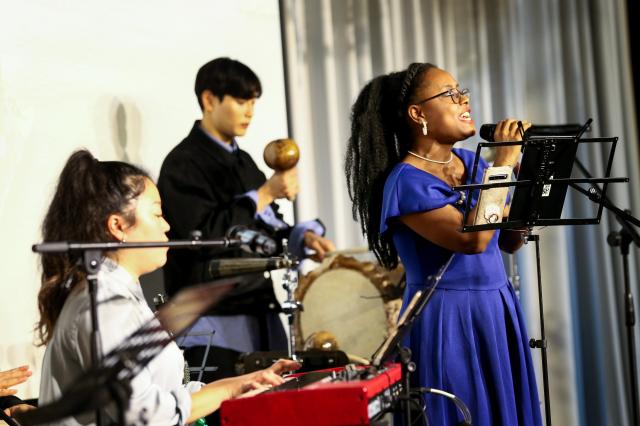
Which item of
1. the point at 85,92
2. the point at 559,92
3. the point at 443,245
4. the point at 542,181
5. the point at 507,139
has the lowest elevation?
the point at 443,245

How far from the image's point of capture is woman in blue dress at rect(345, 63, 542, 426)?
270 cm

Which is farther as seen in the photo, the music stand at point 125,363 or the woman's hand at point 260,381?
the woman's hand at point 260,381

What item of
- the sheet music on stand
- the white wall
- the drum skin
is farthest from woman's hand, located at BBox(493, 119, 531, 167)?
the white wall

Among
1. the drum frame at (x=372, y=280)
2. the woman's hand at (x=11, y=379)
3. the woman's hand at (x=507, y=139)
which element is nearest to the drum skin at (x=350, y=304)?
the drum frame at (x=372, y=280)

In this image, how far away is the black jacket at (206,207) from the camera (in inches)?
139

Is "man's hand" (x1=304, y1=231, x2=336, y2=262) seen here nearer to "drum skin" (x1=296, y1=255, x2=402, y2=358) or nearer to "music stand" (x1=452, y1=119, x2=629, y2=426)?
"drum skin" (x1=296, y1=255, x2=402, y2=358)

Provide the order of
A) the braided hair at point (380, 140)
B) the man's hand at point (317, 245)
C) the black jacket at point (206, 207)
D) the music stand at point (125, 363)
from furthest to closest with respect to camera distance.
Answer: the man's hand at point (317, 245), the black jacket at point (206, 207), the braided hair at point (380, 140), the music stand at point (125, 363)

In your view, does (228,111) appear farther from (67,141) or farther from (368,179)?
(368,179)

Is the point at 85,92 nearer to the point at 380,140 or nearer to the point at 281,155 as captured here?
the point at 281,155

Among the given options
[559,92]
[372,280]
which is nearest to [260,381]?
[372,280]

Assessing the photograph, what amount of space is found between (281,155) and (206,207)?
36 centimetres

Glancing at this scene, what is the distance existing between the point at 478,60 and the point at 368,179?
2.64 meters

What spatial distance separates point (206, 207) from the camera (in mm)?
3602

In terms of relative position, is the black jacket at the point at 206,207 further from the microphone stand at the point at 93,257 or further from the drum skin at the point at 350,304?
the microphone stand at the point at 93,257
